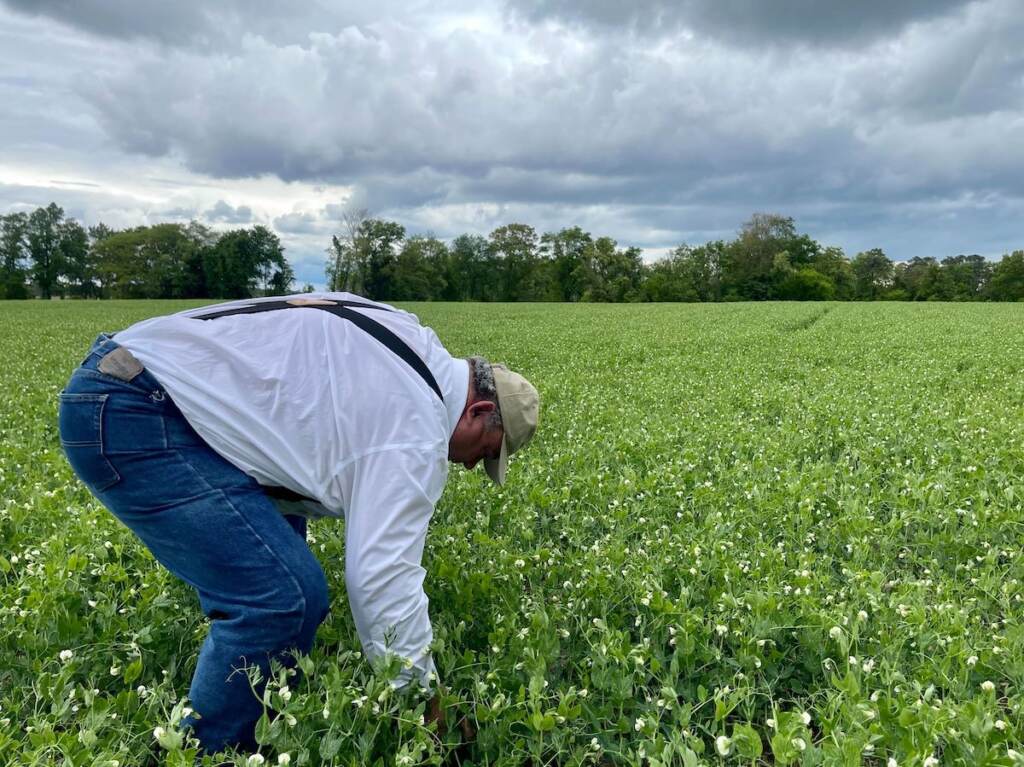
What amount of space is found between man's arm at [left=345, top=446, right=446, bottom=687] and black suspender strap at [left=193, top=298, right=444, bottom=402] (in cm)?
35

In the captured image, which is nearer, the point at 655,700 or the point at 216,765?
the point at 216,765

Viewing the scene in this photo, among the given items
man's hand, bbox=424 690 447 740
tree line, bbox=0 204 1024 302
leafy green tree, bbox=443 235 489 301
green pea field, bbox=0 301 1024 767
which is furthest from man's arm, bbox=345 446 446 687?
leafy green tree, bbox=443 235 489 301

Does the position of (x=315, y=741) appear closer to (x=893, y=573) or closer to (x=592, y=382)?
(x=893, y=573)

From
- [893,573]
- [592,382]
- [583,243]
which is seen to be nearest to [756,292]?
[583,243]

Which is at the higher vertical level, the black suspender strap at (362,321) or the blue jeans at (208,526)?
the black suspender strap at (362,321)

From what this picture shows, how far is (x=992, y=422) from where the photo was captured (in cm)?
876

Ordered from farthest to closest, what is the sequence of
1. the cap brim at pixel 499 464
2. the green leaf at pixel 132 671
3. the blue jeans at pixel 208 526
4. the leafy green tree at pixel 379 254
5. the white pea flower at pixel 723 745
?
the leafy green tree at pixel 379 254, the cap brim at pixel 499 464, the green leaf at pixel 132 671, the blue jeans at pixel 208 526, the white pea flower at pixel 723 745

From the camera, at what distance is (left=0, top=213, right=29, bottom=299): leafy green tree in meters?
83.3

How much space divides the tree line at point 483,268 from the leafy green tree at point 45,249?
6.1 inches

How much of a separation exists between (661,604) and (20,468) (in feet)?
20.3

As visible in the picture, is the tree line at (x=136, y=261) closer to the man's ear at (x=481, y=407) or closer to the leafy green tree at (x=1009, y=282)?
the man's ear at (x=481, y=407)

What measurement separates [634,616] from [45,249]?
106888 millimetres

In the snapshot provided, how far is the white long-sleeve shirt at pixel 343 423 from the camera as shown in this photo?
268 cm

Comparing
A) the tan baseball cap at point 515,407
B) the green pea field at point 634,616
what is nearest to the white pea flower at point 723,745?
the green pea field at point 634,616
